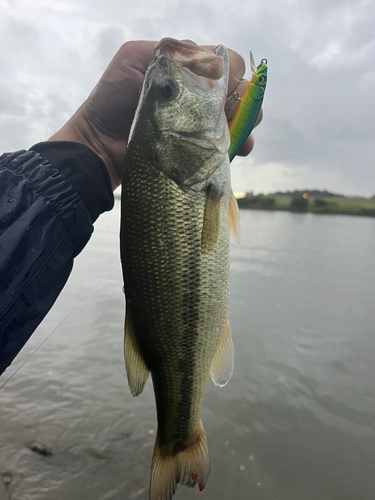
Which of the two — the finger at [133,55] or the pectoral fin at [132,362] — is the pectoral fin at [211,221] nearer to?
the pectoral fin at [132,362]

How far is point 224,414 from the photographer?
14.2ft

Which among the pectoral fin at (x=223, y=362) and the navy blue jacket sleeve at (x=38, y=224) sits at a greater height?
the navy blue jacket sleeve at (x=38, y=224)

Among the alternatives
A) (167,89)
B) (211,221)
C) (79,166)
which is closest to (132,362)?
(211,221)

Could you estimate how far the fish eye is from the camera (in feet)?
5.91

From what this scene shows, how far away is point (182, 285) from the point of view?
5.48ft

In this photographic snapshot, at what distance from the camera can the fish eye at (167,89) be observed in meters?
1.80

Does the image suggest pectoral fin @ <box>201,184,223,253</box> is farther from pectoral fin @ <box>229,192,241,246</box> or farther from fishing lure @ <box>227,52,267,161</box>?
fishing lure @ <box>227,52,267,161</box>

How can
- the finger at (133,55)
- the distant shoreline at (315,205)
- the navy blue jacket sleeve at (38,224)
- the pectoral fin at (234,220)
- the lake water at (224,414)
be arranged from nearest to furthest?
the navy blue jacket sleeve at (38,224)
the pectoral fin at (234,220)
the finger at (133,55)
the lake water at (224,414)
the distant shoreline at (315,205)

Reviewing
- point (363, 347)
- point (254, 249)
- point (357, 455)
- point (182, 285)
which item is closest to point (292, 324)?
point (363, 347)

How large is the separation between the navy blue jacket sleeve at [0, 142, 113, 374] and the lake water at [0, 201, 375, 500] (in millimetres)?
2374

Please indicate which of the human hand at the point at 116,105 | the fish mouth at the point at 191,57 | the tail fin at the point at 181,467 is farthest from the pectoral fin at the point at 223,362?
the fish mouth at the point at 191,57

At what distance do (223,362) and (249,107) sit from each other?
1.49m

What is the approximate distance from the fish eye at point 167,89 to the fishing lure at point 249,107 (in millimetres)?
401

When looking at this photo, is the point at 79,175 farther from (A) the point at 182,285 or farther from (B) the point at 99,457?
(B) the point at 99,457
